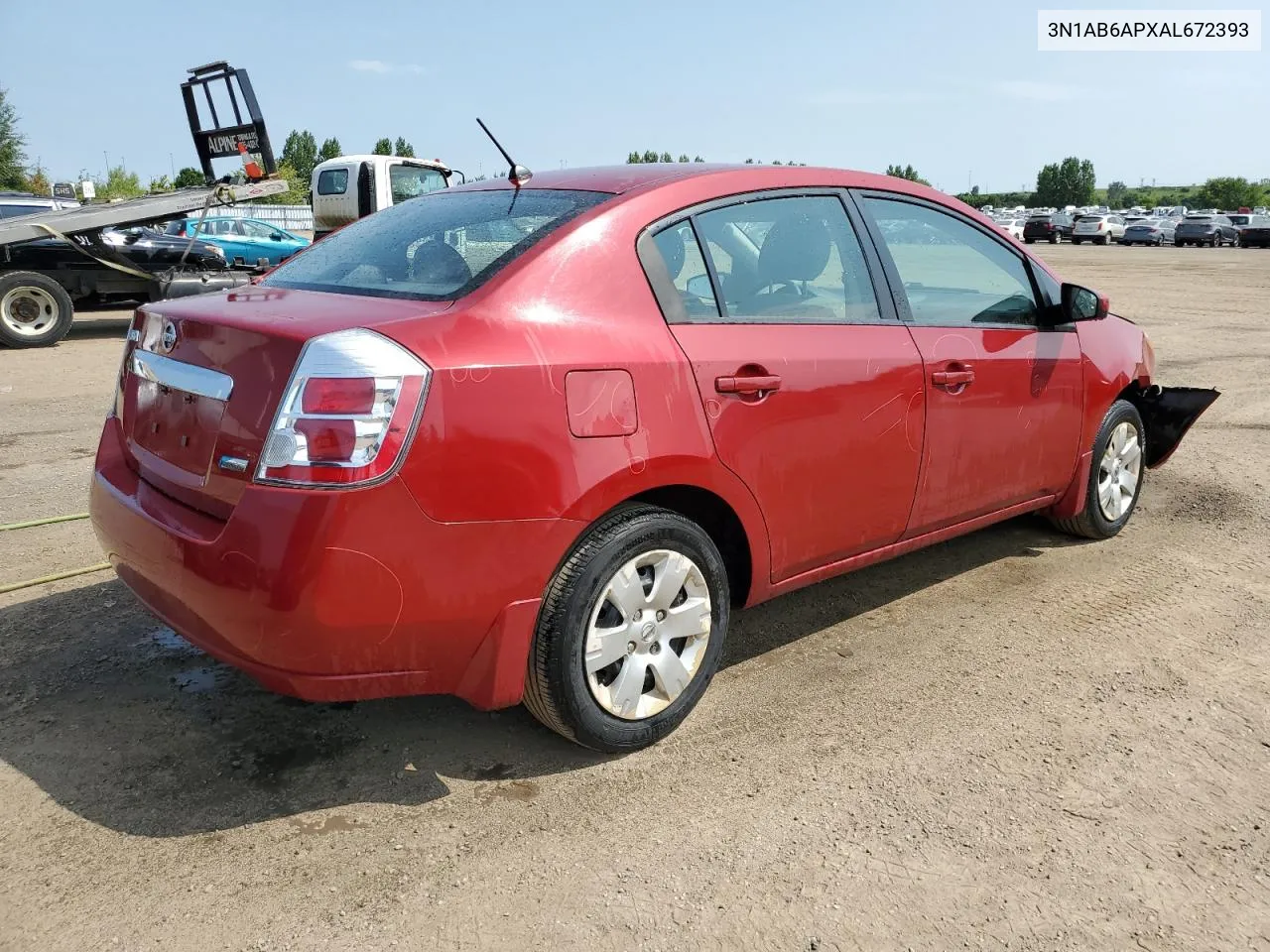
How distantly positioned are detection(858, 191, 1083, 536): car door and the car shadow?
810 millimetres

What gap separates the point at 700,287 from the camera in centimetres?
301

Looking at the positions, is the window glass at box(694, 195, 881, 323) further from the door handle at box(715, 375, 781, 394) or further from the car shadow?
the car shadow

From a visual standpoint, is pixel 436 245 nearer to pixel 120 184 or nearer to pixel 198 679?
pixel 198 679

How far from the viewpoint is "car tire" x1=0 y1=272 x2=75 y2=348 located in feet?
37.1

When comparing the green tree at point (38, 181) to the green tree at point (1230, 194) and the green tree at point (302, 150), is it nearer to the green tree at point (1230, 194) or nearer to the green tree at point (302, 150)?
the green tree at point (302, 150)

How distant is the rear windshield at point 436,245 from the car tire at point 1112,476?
2.79 m

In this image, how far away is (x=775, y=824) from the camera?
260 centimetres

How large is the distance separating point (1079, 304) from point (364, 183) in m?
12.2

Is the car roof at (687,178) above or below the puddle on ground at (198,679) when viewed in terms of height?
above

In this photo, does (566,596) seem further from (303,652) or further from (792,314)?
(792,314)

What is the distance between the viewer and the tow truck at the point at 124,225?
11250mm

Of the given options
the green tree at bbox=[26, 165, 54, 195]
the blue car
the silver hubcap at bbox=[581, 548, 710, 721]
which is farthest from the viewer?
the green tree at bbox=[26, 165, 54, 195]

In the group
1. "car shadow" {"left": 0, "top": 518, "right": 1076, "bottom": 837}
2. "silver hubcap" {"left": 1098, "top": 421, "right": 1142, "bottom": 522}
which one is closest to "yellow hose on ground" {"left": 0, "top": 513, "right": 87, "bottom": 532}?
"car shadow" {"left": 0, "top": 518, "right": 1076, "bottom": 837}

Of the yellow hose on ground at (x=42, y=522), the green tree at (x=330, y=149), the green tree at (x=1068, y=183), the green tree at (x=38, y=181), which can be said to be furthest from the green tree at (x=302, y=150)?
the yellow hose on ground at (x=42, y=522)
